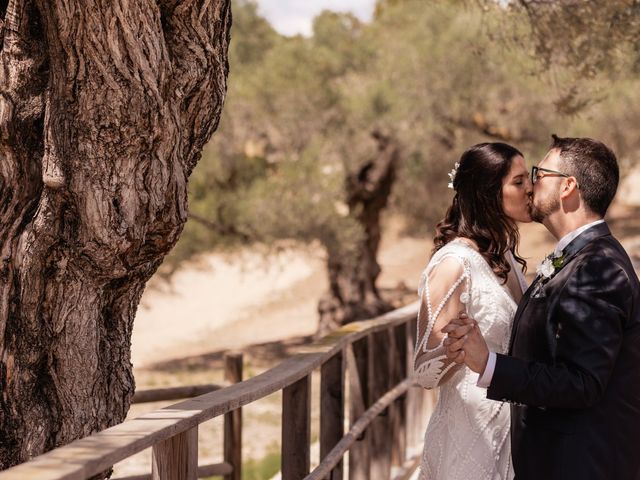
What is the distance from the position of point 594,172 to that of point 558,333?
0.47 m

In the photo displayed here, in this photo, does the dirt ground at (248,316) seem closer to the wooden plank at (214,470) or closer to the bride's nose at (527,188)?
the wooden plank at (214,470)

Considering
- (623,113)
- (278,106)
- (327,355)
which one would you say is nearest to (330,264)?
(278,106)

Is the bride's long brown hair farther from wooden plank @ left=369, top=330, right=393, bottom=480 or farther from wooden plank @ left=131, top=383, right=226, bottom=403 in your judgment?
wooden plank @ left=131, top=383, right=226, bottom=403

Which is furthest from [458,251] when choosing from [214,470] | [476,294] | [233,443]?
[233,443]

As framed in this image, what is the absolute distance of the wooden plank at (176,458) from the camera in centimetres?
242

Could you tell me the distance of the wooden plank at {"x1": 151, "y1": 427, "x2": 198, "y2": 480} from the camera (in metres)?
2.42

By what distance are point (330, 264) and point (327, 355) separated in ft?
48.3

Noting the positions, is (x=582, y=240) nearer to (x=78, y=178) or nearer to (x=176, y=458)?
(x=176, y=458)

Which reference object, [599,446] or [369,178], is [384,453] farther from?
[369,178]

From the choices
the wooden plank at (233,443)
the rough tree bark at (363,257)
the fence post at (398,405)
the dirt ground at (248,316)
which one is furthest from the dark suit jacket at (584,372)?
the rough tree bark at (363,257)

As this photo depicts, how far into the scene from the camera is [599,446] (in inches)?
100

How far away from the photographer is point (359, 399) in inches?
200

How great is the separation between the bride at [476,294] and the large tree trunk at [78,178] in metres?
0.95

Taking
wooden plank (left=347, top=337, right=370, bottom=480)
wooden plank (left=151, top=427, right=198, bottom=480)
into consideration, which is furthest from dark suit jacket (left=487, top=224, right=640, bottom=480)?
wooden plank (left=347, top=337, right=370, bottom=480)
